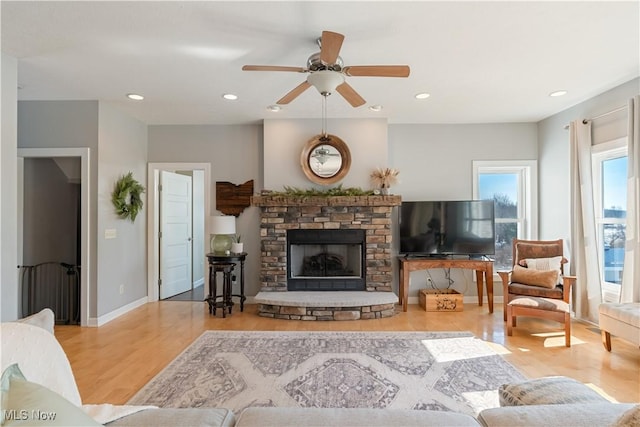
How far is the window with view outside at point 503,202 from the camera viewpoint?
5242 millimetres

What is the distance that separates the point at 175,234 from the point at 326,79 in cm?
418

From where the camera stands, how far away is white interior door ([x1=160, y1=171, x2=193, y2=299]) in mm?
5391

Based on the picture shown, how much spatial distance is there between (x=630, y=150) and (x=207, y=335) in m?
4.61

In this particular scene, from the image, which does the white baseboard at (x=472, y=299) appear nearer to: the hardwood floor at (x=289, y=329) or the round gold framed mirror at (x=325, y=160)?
the hardwood floor at (x=289, y=329)

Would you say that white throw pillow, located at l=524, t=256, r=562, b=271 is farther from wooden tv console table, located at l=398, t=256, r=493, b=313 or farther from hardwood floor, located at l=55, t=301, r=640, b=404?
hardwood floor, located at l=55, t=301, r=640, b=404

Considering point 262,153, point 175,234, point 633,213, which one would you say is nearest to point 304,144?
point 262,153

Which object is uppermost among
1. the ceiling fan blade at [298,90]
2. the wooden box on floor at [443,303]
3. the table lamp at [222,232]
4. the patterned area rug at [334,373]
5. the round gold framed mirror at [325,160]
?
the ceiling fan blade at [298,90]

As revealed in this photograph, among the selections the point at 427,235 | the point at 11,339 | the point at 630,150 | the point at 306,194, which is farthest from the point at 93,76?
the point at 630,150

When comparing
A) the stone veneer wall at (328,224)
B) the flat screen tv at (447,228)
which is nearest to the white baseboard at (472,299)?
the stone veneer wall at (328,224)

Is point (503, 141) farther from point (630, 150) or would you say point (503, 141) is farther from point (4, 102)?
point (4, 102)

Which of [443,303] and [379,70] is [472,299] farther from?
[379,70]

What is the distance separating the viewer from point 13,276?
9.59 ft

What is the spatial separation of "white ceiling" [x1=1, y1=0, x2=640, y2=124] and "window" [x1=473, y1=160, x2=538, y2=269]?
117 centimetres

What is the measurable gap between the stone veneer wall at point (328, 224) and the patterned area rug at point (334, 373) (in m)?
1.18
